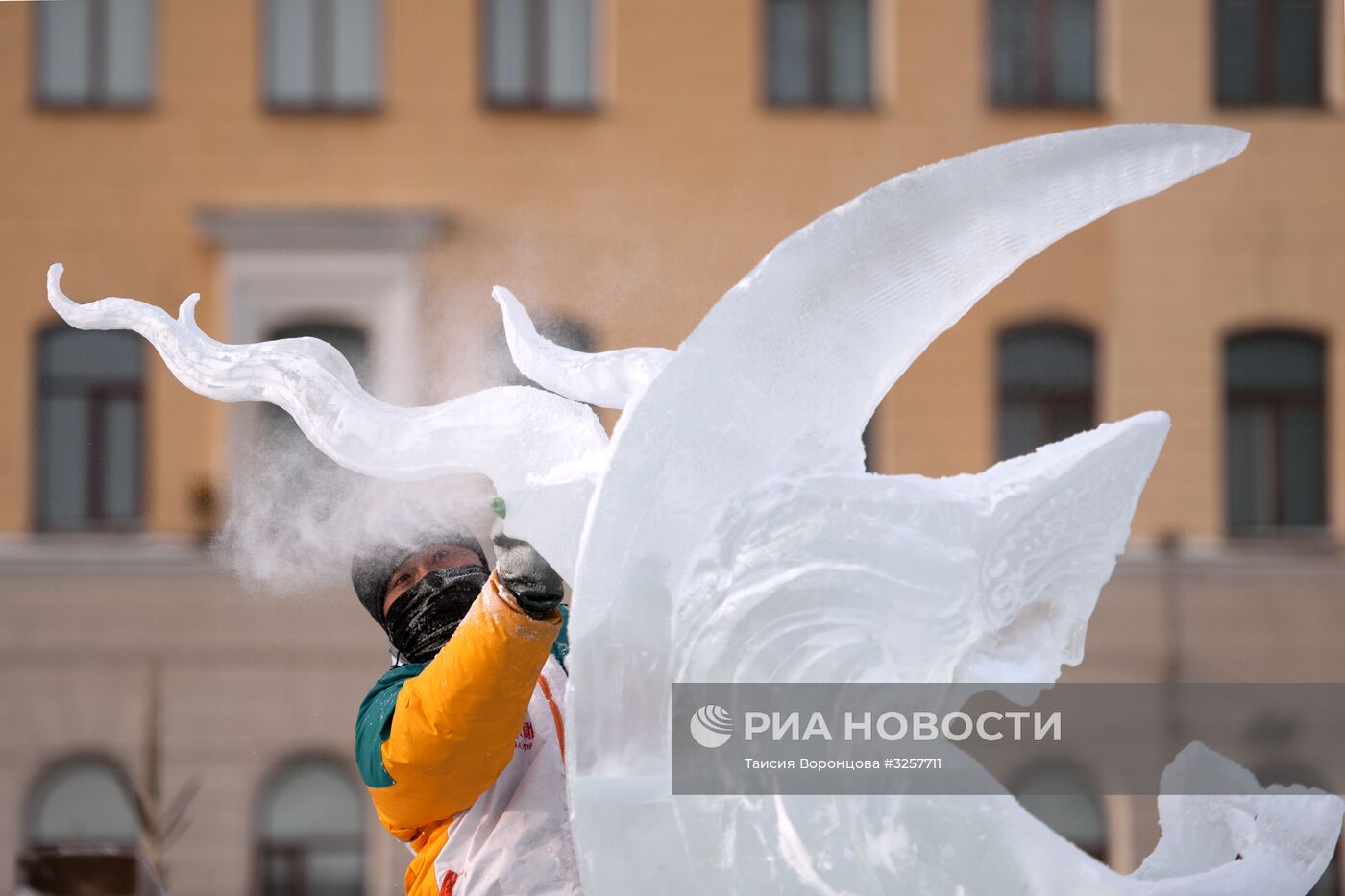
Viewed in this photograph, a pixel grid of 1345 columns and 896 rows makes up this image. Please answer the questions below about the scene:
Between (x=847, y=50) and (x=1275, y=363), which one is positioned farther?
(x=1275, y=363)

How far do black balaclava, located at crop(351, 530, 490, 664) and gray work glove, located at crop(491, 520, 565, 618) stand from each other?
1.26 ft

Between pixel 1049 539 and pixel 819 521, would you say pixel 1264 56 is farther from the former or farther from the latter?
pixel 819 521

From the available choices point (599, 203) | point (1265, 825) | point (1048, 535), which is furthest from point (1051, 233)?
point (599, 203)

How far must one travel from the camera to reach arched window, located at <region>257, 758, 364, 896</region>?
8.52m

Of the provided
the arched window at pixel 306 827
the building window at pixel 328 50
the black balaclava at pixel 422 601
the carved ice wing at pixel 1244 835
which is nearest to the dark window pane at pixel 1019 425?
the building window at pixel 328 50

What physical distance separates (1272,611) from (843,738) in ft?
22.4

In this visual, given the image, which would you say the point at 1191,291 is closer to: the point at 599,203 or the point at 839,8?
the point at 839,8

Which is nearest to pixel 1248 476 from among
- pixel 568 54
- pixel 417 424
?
pixel 568 54

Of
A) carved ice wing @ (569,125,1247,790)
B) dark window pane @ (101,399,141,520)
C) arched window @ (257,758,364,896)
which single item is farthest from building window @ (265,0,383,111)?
carved ice wing @ (569,125,1247,790)

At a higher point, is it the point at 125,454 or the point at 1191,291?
the point at 1191,291

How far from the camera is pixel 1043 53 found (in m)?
9.10

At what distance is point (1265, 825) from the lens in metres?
2.48

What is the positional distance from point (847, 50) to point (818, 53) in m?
0.14

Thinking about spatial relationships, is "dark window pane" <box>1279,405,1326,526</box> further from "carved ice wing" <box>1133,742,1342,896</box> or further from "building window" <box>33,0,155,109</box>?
"carved ice wing" <box>1133,742,1342,896</box>
